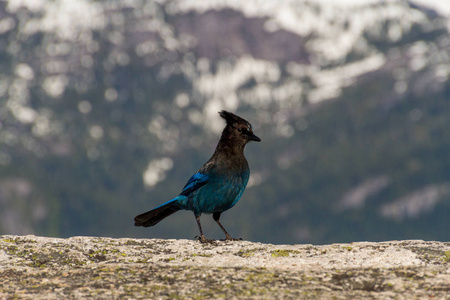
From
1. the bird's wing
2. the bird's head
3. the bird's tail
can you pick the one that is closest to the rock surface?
the bird's tail

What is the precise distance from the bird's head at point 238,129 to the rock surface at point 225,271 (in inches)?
146

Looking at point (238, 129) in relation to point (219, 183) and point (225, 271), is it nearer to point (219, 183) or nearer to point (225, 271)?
point (219, 183)

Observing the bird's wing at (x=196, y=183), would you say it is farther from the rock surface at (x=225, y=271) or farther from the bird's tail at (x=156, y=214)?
the rock surface at (x=225, y=271)

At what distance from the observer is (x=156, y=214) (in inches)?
513

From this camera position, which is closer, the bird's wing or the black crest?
the bird's wing

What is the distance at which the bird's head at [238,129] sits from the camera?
13.2 meters

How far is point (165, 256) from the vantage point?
9.06 meters

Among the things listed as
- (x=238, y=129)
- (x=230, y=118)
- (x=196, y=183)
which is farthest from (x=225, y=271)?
(x=230, y=118)

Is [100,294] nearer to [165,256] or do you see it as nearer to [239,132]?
[165,256]

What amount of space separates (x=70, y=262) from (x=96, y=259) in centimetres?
40

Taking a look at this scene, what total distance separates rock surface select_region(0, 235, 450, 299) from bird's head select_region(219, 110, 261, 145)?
12.1ft

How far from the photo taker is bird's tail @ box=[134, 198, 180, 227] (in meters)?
12.8

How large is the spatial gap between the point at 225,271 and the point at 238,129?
6.40 meters

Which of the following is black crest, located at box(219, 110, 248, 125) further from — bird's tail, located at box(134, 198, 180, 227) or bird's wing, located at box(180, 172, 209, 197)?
bird's tail, located at box(134, 198, 180, 227)
